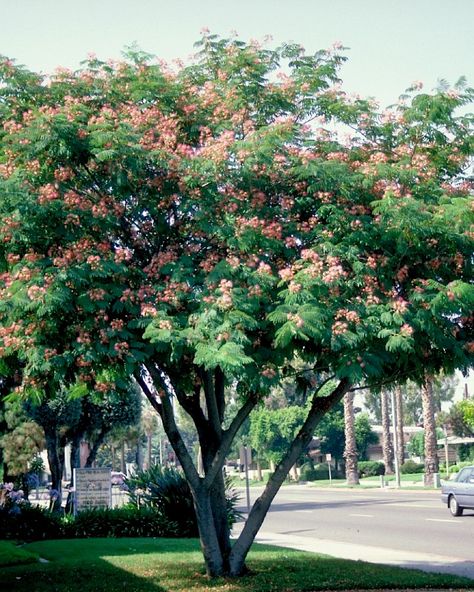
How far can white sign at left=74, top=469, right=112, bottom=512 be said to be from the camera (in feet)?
85.7

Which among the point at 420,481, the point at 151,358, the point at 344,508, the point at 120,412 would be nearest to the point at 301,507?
the point at 344,508

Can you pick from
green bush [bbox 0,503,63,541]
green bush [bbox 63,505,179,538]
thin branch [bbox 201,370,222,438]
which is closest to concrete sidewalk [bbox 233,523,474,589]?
green bush [bbox 63,505,179,538]

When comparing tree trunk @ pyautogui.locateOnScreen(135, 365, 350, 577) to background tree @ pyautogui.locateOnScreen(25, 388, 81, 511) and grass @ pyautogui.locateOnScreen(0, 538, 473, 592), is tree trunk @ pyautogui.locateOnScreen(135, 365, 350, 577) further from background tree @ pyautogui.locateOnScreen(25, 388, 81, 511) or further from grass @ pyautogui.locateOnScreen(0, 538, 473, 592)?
background tree @ pyautogui.locateOnScreen(25, 388, 81, 511)

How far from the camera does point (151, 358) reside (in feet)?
40.5

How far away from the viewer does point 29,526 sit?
2400 cm

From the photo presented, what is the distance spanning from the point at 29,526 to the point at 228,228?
15.1 metres

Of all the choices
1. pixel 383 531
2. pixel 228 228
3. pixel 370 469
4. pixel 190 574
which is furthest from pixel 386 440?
pixel 228 228

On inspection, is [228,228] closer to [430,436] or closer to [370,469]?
[430,436]

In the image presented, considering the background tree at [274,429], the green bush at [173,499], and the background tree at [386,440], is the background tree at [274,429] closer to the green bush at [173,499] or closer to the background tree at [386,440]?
the background tree at [386,440]

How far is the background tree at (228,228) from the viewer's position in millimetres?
11227

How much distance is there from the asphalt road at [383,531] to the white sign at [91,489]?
186 inches

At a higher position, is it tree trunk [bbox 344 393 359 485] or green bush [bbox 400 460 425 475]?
tree trunk [bbox 344 393 359 485]

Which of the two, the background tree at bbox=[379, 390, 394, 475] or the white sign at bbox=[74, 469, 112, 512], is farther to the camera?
the background tree at bbox=[379, 390, 394, 475]

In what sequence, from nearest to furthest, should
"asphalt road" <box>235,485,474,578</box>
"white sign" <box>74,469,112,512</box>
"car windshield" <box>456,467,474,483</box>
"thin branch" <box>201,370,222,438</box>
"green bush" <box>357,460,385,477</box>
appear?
"thin branch" <box>201,370,222,438</box> → "asphalt road" <box>235,485,474,578</box> → "white sign" <box>74,469,112,512</box> → "car windshield" <box>456,467,474,483</box> → "green bush" <box>357,460,385,477</box>
